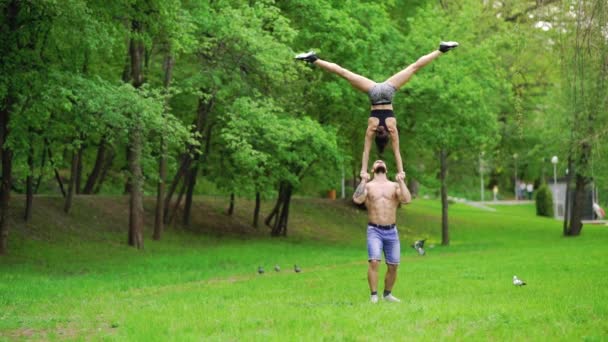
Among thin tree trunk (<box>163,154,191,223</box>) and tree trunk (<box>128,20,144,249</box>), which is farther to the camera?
thin tree trunk (<box>163,154,191,223</box>)

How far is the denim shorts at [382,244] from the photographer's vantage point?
1405 centimetres

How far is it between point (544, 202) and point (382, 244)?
5376cm

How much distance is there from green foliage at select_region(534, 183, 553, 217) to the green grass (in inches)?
965

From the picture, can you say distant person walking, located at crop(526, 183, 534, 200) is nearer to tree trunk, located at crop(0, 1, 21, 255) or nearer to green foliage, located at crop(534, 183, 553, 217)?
green foliage, located at crop(534, 183, 553, 217)

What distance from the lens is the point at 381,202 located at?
46.3 feet

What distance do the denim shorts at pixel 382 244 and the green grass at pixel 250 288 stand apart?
0.81 metres

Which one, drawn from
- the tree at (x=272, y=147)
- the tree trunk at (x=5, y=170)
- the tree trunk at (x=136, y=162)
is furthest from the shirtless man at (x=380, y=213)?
the tree at (x=272, y=147)

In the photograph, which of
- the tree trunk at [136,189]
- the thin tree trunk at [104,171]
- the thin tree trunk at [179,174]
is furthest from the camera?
the thin tree trunk at [104,171]

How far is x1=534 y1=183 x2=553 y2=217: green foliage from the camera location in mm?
65312

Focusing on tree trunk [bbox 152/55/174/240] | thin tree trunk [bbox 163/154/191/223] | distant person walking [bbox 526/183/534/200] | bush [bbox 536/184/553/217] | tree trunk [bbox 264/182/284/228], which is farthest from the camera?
distant person walking [bbox 526/183/534/200]

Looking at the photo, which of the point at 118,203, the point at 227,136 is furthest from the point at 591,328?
the point at 118,203

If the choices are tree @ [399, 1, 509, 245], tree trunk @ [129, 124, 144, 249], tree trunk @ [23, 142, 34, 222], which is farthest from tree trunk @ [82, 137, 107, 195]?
tree @ [399, 1, 509, 245]

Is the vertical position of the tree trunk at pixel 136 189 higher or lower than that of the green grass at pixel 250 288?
higher

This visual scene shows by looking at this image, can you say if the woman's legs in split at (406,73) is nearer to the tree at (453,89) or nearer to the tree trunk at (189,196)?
the tree at (453,89)
